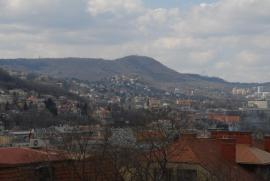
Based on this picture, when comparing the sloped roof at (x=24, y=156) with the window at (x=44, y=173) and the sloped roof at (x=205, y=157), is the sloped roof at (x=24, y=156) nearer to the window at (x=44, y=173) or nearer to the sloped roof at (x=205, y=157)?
the window at (x=44, y=173)

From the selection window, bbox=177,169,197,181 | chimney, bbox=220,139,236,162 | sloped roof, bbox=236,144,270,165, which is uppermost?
chimney, bbox=220,139,236,162

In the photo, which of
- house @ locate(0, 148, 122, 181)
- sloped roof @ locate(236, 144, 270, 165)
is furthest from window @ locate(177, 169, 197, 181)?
sloped roof @ locate(236, 144, 270, 165)

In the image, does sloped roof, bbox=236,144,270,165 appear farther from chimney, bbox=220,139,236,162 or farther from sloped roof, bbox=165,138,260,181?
chimney, bbox=220,139,236,162

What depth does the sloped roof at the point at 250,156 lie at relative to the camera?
1034 inches

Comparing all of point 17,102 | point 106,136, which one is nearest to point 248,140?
point 106,136

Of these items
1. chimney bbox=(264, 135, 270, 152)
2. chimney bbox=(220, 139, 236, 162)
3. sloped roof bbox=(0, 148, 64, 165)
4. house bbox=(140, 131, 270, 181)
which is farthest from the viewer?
chimney bbox=(264, 135, 270, 152)

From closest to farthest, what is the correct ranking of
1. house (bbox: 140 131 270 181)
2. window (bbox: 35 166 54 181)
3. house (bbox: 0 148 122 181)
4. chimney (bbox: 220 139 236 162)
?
house (bbox: 0 148 122 181) < window (bbox: 35 166 54 181) < house (bbox: 140 131 270 181) < chimney (bbox: 220 139 236 162)

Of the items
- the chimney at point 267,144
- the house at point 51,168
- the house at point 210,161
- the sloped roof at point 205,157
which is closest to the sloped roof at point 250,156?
the house at point 210,161

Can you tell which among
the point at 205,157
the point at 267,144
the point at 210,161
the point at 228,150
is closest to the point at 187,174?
the point at 210,161

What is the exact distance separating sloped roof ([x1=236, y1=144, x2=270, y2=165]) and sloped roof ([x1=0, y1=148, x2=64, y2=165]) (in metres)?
7.63

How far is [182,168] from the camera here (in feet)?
79.2

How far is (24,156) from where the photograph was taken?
23172 mm

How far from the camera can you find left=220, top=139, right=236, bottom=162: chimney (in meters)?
25.9

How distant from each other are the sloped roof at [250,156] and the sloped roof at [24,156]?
7.63 metres
